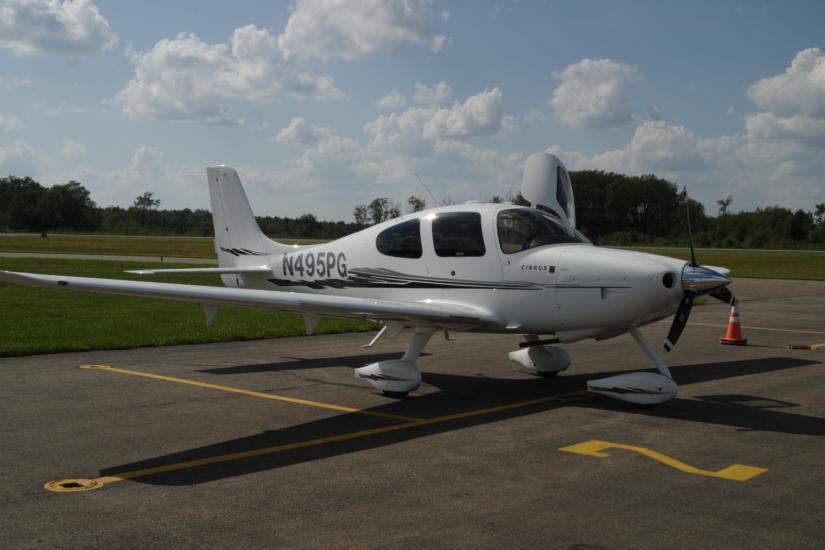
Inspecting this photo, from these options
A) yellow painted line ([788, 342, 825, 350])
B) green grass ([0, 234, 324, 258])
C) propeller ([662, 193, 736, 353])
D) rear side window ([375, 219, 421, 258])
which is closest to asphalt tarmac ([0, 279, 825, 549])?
propeller ([662, 193, 736, 353])

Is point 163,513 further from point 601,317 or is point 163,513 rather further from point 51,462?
point 601,317

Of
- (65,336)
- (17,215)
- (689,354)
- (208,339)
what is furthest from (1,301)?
(17,215)

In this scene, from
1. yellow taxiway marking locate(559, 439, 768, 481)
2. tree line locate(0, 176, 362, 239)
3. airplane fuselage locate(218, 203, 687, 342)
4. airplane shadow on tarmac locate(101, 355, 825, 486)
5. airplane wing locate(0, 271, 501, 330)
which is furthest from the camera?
tree line locate(0, 176, 362, 239)

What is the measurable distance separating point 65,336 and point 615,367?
948 centimetres

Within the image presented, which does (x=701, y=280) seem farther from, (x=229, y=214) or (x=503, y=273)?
(x=229, y=214)

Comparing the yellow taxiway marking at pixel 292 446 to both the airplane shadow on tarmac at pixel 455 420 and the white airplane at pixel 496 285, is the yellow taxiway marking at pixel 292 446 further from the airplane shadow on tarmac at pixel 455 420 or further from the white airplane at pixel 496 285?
the white airplane at pixel 496 285

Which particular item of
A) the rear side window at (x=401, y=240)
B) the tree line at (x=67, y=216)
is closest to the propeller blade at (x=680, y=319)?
the rear side window at (x=401, y=240)

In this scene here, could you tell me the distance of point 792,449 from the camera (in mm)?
7012

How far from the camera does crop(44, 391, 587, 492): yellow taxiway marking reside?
5.83m

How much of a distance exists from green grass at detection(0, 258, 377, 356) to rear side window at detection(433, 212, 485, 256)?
20.4 ft

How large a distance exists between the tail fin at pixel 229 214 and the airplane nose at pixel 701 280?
284 inches

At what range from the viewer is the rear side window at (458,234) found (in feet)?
31.8

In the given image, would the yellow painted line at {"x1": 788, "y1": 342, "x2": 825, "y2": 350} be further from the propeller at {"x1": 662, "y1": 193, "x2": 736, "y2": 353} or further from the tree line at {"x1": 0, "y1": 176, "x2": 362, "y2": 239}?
the tree line at {"x1": 0, "y1": 176, "x2": 362, "y2": 239}

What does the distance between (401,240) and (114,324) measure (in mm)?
8148
